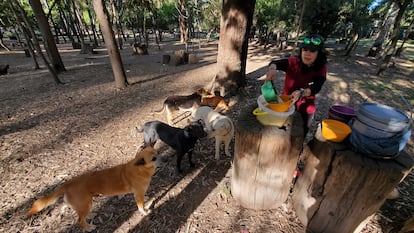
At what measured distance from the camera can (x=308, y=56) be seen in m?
2.74

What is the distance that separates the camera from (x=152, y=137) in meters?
3.95

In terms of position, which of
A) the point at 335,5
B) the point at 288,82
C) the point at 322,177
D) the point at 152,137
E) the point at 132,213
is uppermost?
the point at 335,5

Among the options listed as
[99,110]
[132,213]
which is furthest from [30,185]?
[99,110]

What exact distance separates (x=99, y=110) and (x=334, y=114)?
6.48 metres

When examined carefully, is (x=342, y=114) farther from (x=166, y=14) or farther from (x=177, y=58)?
(x=166, y=14)

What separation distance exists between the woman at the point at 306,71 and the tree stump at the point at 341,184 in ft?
2.60

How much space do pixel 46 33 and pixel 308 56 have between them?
13123 mm

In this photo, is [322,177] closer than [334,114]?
Yes

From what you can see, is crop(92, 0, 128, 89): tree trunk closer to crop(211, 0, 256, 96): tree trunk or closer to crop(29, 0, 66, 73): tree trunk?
crop(211, 0, 256, 96): tree trunk

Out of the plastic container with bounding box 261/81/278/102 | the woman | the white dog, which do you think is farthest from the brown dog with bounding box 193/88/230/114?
the plastic container with bounding box 261/81/278/102

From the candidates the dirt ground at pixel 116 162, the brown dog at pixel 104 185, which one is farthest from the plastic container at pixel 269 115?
the brown dog at pixel 104 185

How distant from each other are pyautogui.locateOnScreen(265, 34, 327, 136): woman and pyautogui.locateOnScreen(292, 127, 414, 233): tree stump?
2.60ft

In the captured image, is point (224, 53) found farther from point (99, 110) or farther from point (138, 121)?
point (99, 110)

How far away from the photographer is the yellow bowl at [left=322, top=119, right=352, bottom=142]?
2.24 m
